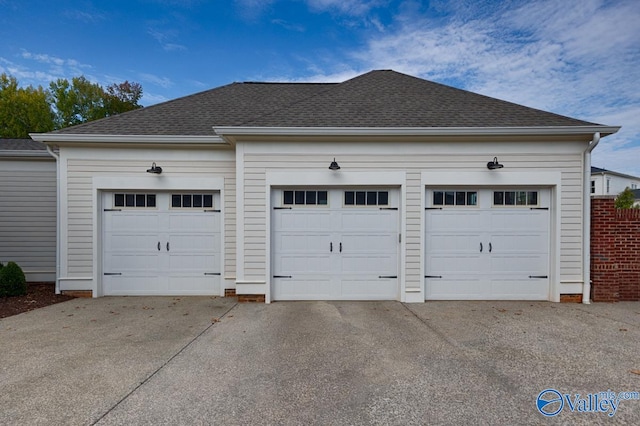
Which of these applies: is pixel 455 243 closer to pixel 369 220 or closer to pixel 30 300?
pixel 369 220

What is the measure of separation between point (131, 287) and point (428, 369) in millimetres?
6143

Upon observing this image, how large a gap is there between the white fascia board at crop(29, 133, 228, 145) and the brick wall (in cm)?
767

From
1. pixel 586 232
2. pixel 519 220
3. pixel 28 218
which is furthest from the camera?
pixel 28 218

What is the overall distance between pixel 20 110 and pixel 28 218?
719 inches

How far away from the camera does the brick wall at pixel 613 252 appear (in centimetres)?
573

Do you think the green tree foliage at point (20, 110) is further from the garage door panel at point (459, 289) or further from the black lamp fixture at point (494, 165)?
the black lamp fixture at point (494, 165)

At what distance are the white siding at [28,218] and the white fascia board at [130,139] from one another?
2.31 meters

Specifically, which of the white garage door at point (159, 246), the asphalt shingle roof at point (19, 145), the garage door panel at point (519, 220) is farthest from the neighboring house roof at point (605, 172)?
the asphalt shingle roof at point (19, 145)

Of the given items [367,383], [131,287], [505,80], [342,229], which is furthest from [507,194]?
[131,287]

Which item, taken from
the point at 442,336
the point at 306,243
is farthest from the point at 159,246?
the point at 442,336

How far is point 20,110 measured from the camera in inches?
763

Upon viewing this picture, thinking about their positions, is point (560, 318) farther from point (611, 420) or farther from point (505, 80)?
point (505, 80)

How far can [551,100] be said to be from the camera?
1040 cm

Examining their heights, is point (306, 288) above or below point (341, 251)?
below
